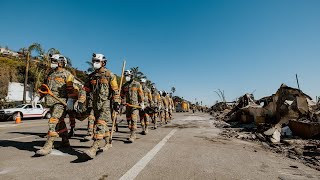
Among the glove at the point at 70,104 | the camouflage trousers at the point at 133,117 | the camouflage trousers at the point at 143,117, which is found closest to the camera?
the glove at the point at 70,104

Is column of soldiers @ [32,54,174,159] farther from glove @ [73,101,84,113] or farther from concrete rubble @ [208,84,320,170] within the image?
concrete rubble @ [208,84,320,170]

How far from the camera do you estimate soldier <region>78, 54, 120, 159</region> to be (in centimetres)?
596

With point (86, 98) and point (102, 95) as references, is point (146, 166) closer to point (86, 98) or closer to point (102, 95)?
point (102, 95)

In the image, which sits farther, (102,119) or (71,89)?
(71,89)

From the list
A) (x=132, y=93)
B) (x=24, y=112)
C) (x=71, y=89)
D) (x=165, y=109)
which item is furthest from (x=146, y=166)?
(x=24, y=112)

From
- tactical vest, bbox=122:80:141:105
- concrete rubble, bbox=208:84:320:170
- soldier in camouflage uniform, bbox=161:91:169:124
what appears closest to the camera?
concrete rubble, bbox=208:84:320:170

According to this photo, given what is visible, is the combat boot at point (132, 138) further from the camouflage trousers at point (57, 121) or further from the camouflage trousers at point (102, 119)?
the camouflage trousers at point (57, 121)

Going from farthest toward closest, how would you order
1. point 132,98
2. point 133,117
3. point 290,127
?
1. point 290,127
2. point 132,98
3. point 133,117

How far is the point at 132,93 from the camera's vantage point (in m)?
8.90

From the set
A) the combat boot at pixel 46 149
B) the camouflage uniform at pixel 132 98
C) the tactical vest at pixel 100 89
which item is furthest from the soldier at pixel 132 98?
the combat boot at pixel 46 149

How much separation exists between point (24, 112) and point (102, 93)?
19.8 m

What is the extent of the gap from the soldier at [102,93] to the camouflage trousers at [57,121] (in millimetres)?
561

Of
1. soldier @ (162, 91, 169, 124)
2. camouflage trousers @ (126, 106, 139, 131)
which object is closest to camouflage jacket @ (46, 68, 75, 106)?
camouflage trousers @ (126, 106, 139, 131)

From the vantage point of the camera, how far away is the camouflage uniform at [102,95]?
593 cm
